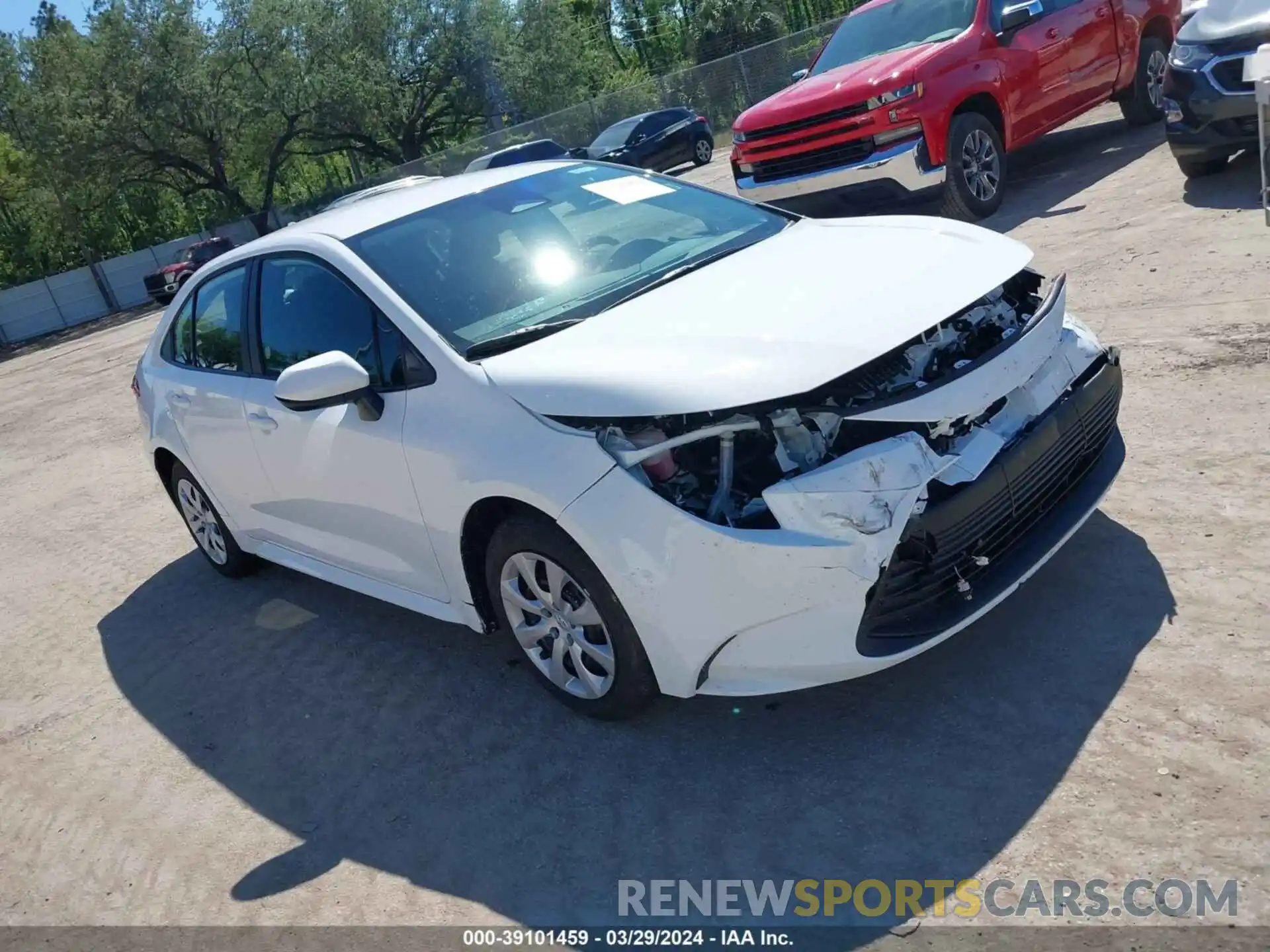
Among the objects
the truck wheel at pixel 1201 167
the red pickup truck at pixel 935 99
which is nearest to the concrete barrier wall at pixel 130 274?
the red pickup truck at pixel 935 99

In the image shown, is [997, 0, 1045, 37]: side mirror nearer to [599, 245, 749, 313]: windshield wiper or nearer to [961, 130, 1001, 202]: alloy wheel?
[961, 130, 1001, 202]: alloy wheel

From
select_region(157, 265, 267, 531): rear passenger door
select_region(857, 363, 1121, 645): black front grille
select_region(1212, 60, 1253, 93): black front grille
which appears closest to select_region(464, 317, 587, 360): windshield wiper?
select_region(857, 363, 1121, 645): black front grille

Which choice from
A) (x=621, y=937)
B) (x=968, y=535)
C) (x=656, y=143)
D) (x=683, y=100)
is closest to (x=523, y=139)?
(x=683, y=100)

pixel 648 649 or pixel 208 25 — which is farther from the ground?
pixel 208 25

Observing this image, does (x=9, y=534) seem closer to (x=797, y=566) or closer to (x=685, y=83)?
Answer: (x=797, y=566)

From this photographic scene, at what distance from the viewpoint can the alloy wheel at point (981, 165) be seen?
9102 millimetres

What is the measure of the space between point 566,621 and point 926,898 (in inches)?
54.0

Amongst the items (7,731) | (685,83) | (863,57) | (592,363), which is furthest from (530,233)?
(685,83)

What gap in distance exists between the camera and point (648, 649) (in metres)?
3.32

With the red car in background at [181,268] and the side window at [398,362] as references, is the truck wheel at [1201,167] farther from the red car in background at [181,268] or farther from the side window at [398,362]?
the red car in background at [181,268]

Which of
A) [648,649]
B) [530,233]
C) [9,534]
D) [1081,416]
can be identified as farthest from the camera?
[9,534]

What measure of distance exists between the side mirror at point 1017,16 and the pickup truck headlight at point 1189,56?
1654 millimetres

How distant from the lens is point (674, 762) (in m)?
3.51

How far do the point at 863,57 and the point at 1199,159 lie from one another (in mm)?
3237
